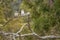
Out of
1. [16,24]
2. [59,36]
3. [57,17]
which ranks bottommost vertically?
[16,24]

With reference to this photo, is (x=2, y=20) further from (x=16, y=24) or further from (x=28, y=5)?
(x=28, y=5)

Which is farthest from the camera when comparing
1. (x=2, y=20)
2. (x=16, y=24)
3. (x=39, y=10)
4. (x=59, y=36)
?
(x=16, y=24)

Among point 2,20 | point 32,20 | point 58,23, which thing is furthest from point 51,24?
point 2,20

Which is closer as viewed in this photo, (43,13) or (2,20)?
(43,13)

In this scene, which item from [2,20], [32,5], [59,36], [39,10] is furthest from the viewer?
[2,20]

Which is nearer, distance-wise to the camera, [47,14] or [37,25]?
[47,14]

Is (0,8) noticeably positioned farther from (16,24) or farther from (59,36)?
(59,36)

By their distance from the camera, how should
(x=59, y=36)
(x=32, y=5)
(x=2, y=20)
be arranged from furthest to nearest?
(x=2, y=20)
(x=32, y=5)
(x=59, y=36)

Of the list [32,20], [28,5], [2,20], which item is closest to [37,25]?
[32,20]

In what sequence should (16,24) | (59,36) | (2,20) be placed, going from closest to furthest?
(59,36), (2,20), (16,24)

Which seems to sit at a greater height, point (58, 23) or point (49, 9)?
point (49, 9)
